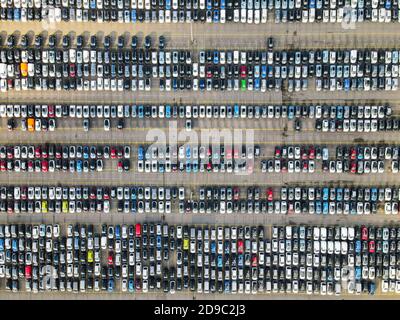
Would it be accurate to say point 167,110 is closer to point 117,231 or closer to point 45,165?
point 117,231

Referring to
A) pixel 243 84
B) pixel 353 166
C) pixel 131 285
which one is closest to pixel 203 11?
pixel 243 84

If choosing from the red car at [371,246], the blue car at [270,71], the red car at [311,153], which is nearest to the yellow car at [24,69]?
the blue car at [270,71]

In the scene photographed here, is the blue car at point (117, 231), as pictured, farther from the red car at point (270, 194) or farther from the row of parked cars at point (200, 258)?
the red car at point (270, 194)

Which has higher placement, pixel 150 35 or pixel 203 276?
pixel 150 35
